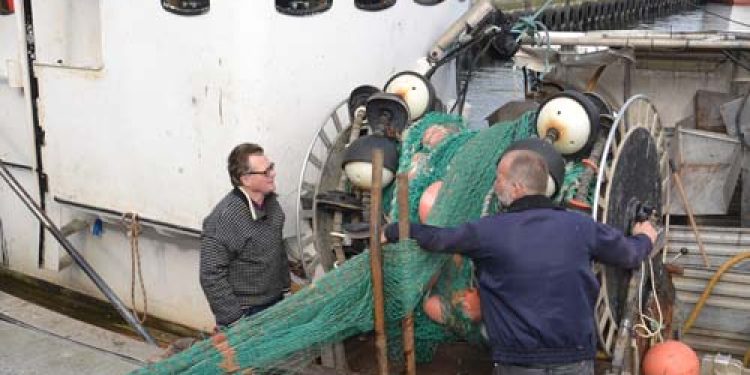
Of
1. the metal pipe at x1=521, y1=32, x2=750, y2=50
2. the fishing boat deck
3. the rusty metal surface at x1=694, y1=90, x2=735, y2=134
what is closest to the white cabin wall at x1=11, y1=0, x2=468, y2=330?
the fishing boat deck

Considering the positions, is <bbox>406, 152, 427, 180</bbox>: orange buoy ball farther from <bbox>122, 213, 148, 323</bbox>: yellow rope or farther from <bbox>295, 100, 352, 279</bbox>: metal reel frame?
<bbox>122, 213, 148, 323</bbox>: yellow rope

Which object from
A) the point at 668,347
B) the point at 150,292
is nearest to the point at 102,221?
the point at 150,292

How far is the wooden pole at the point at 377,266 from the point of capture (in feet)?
11.5

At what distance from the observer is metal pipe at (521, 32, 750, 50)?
7.56 metres

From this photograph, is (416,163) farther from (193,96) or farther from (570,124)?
(193,96)

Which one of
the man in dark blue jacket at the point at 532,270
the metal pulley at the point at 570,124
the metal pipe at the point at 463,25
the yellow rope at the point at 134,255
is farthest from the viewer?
the metal pipe at the point at 463,25

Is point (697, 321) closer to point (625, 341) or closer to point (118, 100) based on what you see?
point (625, 341)

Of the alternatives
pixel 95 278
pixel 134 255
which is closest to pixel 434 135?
pixel 95 278

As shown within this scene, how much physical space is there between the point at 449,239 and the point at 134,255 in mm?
3871

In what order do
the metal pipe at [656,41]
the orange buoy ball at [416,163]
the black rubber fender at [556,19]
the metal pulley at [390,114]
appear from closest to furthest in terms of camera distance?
the orange buoy ball at [416,163], the metal pulley at [390,114], the metal pipe at [656,41], the black rubber fender at [556,19]

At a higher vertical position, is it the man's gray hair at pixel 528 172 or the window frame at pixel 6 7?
the window frame at pixel 6 7

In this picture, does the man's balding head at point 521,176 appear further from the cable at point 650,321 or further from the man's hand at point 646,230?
the cable at point 650,321

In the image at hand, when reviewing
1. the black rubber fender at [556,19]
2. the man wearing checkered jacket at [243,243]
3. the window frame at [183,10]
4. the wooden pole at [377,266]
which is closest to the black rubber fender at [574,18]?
the black rubber fender at [556,19]

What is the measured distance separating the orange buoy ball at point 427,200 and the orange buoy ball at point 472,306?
0.54m
